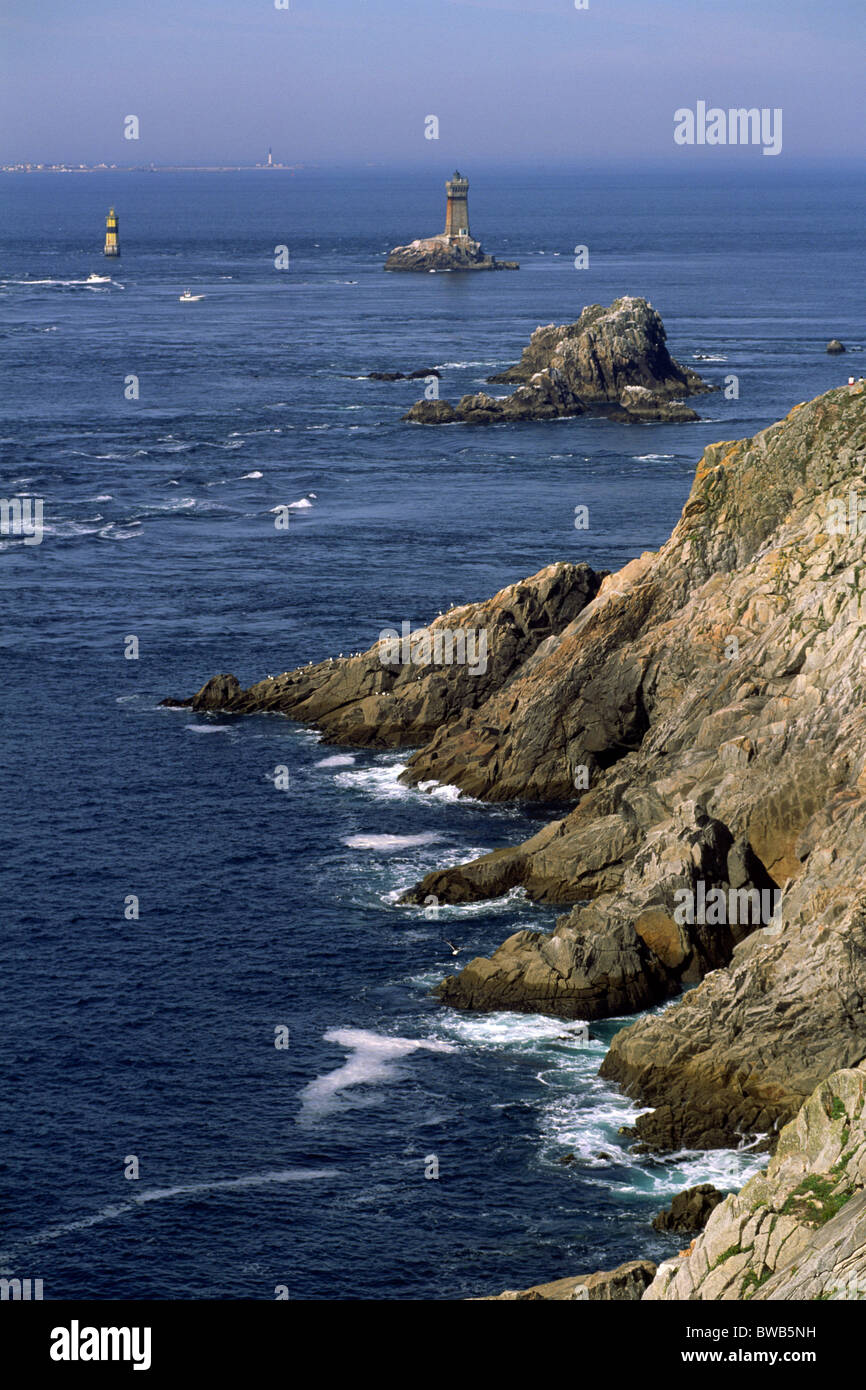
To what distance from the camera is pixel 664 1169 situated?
61656mm

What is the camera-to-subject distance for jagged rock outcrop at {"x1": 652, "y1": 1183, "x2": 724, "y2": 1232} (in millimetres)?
57500

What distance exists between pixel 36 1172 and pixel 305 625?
229 ft

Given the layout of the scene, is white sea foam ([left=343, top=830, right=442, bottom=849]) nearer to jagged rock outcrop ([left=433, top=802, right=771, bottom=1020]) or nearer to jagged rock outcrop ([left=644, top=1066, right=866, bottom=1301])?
jagged rock outcrop ([left=433, top=802, right=771, bottom=1020])

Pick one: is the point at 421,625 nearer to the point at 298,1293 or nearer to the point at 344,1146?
the point at 344,1146

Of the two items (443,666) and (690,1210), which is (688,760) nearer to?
(443,666)

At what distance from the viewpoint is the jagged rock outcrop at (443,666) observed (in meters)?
105

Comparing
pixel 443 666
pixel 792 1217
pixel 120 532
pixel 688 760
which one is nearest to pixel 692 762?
pixel 688 760

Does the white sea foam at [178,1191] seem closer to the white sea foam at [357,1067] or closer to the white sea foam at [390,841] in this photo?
the white sea foam at [357,1067]

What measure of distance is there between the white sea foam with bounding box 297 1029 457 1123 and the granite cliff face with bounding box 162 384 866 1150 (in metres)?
4.18

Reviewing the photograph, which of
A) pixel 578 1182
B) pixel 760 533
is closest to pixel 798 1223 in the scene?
pixel 578 1182

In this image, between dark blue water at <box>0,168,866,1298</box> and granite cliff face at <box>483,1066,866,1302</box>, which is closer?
granite cliff face at <box>483,1066,866,1302</box>

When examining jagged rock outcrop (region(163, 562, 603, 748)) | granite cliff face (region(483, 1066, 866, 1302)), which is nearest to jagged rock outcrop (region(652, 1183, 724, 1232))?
granite cliff face (region(483, 1066, 866, 1302))

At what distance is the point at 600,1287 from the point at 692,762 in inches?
1539

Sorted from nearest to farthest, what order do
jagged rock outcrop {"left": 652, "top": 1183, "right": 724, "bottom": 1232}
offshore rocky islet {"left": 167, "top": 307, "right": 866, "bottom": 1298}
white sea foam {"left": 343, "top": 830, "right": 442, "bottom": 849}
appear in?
jagged rock outcrop {"left": 652, "top": 1183, "right": 724, "bottom": 1232} → offshore rocky islet {"left": 167, "top": 307, "right": 866, "bottom": 1298} → white sea foam {"left": 343, "top": 830, "right": 442, "bottom": 849}
